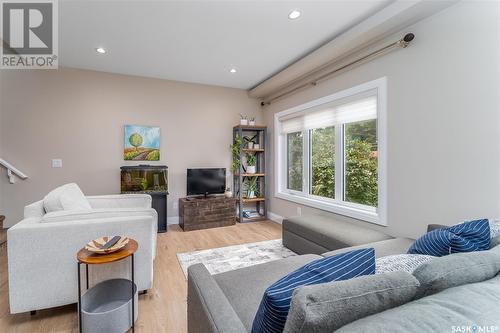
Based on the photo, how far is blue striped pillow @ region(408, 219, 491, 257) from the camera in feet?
4.20

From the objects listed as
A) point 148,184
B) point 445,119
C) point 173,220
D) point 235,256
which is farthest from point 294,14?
point 173,220

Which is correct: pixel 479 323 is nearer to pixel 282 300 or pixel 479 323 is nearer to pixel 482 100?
pixel 282 300

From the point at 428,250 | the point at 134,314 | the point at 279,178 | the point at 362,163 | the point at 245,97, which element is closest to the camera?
the point at 428,250

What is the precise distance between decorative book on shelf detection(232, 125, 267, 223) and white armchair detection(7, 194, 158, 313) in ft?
8.48

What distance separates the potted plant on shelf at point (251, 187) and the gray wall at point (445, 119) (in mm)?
2514

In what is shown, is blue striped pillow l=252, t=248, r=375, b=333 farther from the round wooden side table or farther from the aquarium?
the aquarium

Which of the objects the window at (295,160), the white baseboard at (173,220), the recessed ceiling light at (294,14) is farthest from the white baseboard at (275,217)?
the recessed ceiling light at (294,14)

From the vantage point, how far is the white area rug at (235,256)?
2.62m

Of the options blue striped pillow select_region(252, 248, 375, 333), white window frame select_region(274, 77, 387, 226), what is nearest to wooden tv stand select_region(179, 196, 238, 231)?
white window frame select_region(274, 77, 387, 226)

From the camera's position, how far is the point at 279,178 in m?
4.45

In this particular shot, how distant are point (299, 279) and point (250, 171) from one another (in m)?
3.78

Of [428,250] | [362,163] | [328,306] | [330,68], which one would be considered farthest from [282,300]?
[330,68]

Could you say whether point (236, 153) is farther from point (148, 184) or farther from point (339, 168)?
point (339, 168)

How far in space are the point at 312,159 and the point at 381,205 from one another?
143 cm
